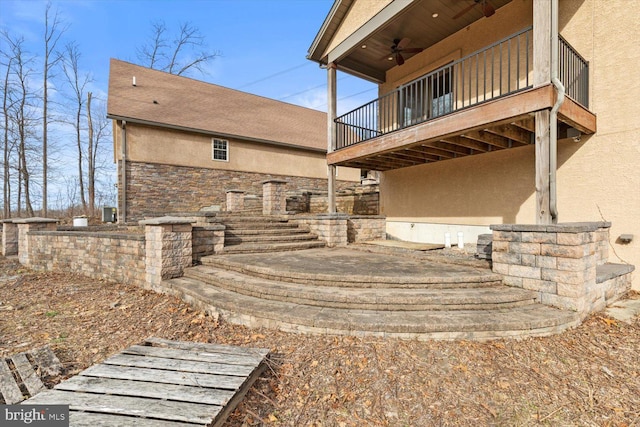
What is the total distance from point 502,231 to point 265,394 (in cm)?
379

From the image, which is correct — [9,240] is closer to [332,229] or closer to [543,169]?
[332,229]

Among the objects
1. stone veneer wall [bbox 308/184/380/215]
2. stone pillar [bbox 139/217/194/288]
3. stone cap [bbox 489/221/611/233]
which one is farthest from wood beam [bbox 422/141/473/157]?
stone pillar [bbox 139/217/194/288]

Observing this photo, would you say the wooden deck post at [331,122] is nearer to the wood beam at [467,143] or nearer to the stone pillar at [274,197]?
the stone pillar at [274,197]

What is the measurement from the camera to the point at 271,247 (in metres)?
6.61

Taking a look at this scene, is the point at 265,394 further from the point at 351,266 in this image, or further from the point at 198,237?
the point at 198,237

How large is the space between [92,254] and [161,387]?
5.82 meters

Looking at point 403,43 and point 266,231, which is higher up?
point 403,43

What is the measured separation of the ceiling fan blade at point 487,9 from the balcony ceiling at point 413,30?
0.49 feet

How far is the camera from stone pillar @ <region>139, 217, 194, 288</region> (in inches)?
195

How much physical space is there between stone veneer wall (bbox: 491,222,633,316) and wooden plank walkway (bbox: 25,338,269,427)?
3.53 metres

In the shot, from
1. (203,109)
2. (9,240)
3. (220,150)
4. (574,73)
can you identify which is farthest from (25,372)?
(203,109)

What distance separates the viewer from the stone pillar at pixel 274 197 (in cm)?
941

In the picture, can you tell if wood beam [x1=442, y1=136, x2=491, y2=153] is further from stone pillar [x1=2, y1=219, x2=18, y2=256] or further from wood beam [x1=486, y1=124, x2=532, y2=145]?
stone pillar [x1=2, y1=219, x2=18, y2=256]

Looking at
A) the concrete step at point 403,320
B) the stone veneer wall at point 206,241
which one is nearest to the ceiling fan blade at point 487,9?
the concrete step at point 403,320
